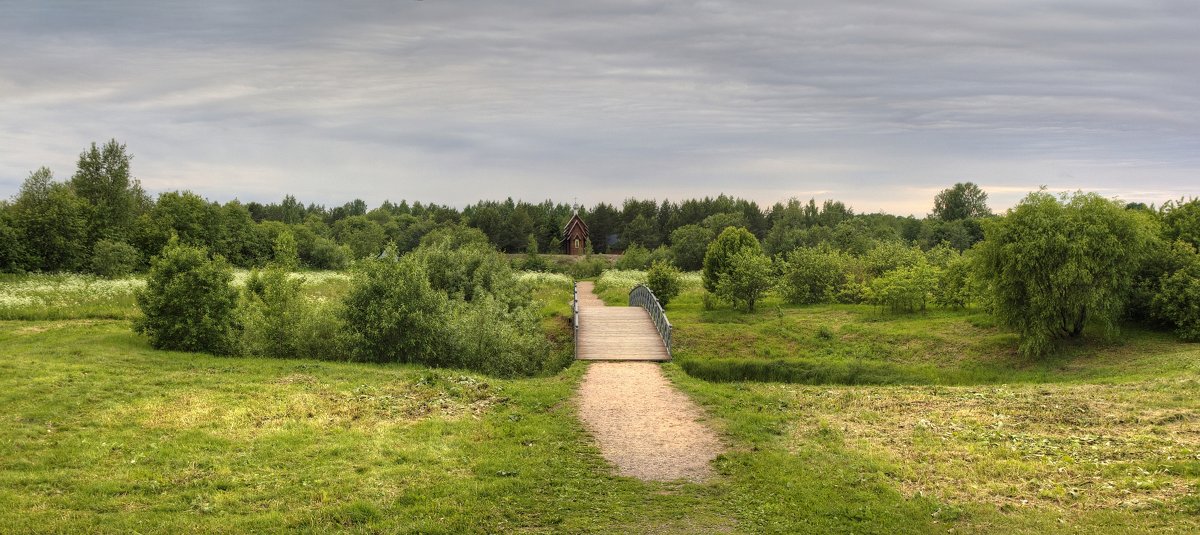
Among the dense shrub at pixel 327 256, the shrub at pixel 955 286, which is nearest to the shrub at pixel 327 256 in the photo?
the dense shrub at pixel 327 256

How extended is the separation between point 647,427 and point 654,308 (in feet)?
52.4

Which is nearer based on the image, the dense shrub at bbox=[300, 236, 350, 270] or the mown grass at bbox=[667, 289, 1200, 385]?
the mown grass at bbox=[667, 289, 1200, 385]

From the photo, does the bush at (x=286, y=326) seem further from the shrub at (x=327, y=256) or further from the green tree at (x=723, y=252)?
the shrub at (x=327, y=256)

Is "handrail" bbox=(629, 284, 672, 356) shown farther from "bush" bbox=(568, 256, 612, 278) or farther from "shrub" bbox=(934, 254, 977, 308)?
"bush" bbox=(568, 256, 612, 278)

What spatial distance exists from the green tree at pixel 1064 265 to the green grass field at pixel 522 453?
316 cm

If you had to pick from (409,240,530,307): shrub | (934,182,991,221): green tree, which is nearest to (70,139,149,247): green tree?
(409,240,530,307): shrub

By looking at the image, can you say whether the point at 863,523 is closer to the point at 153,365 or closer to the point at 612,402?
the point at 612,402

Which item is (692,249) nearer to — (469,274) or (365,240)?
(365,240)

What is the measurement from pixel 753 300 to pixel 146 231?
46534 mm

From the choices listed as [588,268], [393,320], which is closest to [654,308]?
[393,320]

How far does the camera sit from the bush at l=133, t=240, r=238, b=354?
2127 cm

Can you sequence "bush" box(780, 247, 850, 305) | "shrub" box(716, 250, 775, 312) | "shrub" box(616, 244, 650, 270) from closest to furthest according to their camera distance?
1. "shrub" box(716, 250, 775, 312)
2. "bush" box(780, 247, 850, 305)
3. "shrub" box(616, 244, 650, 270)

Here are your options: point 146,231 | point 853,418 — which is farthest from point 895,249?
point 146,231

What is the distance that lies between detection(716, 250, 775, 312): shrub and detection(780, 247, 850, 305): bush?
371 centimetres
